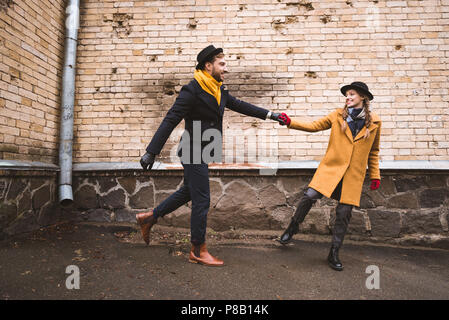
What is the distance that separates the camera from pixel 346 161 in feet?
9.31

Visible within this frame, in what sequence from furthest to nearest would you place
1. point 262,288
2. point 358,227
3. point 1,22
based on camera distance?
point 358,227 < point 1,22 < point 262,288

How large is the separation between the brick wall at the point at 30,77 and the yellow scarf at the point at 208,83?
2.51 meters

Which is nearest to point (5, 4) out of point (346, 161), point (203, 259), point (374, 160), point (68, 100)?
point (68, 100)

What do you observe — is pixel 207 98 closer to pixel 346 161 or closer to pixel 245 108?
pixel 245 108

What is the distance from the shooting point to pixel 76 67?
435 centimetres

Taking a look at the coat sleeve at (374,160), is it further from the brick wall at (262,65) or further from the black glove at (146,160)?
the black glove at (146,160)

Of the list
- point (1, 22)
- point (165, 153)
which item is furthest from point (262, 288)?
point (1, 22)

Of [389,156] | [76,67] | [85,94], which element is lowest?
[389,156]

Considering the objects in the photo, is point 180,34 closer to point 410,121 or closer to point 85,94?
point 85,94

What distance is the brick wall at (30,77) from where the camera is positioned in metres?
3.37

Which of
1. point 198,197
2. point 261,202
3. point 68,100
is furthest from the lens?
point 68,100

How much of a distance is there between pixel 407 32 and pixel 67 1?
Answer: 529cm

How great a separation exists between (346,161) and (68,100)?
4.01 meters

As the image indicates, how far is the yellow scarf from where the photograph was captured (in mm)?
2660
